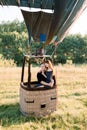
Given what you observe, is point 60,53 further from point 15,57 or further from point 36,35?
point 36,35

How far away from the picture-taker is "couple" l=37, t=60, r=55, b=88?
6.30m

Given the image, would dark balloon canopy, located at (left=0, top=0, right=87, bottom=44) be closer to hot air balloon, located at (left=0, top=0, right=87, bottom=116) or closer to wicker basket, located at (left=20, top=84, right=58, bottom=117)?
hot air balloon, located at (left=0, top=0, right=87, bottom=116)

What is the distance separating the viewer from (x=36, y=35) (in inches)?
270

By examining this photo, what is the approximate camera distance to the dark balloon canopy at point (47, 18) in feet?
21.0

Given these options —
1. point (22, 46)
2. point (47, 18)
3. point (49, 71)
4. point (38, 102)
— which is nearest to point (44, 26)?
point (47, 18)

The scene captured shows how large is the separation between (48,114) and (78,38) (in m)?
41.7

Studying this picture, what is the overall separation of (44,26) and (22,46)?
33.3 m

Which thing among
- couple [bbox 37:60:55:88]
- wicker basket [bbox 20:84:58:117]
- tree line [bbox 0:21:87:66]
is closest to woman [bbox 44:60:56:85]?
couple [bbox 37:60:55:88]

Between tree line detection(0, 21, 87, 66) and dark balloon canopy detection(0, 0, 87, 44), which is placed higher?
dark balloon canopy detection(0, 0, 87, 44)

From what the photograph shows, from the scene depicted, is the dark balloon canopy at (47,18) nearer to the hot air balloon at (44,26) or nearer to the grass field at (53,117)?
the hot air balloon at (44,26)

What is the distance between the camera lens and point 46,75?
6367 mm

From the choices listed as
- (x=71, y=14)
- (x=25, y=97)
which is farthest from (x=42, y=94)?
(x=71, y=14)

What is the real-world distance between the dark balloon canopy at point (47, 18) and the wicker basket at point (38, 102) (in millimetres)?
1416

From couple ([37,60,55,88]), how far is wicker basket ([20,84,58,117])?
18cm
